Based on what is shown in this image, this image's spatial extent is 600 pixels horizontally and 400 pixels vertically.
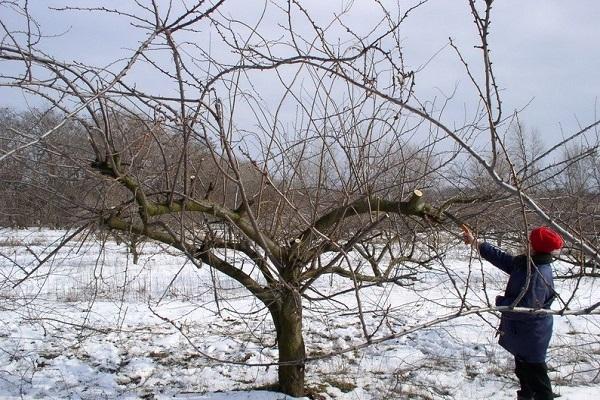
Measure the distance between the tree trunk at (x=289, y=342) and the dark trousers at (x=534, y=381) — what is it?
1.55 metres

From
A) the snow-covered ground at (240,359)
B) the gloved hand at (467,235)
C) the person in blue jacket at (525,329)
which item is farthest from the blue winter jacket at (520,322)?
the gloved hand at (467,235)

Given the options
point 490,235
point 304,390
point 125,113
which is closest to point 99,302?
point 304,390

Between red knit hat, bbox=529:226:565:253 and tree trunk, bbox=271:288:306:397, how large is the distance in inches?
62.4

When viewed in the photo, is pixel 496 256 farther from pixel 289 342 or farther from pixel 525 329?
pixel 289 342

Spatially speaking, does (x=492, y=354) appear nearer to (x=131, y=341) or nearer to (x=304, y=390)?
(x=304, y=390)

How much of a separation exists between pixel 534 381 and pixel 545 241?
108 centimetres

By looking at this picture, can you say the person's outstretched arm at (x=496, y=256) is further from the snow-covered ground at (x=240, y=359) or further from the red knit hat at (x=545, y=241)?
the red knit hat at (x=545, y=241)

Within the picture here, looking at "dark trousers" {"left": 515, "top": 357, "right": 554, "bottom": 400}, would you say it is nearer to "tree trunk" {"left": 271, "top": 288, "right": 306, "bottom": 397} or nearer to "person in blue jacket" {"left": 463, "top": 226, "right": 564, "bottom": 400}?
"person in blue jacket" {"left": 463, "top": 226, "right": 564, "bottom": 400}

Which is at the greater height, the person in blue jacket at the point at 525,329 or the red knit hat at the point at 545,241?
the red knit hat at the point at 545,241

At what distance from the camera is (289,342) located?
149 inches

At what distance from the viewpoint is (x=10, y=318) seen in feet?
21.7

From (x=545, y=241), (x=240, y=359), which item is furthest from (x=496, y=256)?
(x=240, y=359)

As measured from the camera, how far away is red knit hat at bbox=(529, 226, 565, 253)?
3.23 m

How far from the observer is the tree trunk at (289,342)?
3.72 metres
